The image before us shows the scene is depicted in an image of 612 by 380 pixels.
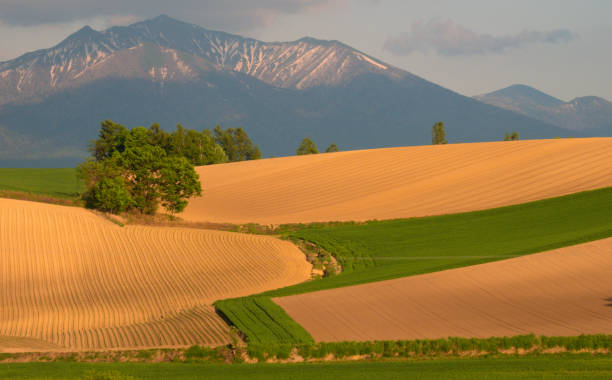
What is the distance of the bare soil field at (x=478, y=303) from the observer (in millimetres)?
20498

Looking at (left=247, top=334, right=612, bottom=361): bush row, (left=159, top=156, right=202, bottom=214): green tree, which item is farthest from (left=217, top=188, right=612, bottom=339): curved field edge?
(left=159, top=156, right=202, bottom=214): green tree

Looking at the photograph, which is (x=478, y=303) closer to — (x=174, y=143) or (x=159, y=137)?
(x=159, y=137)

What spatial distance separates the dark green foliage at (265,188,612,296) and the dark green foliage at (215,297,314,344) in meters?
2.38

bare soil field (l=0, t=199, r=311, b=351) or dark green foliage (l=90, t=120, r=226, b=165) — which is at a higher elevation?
dark green foliage (l=90, t=120, r=226, b=165)

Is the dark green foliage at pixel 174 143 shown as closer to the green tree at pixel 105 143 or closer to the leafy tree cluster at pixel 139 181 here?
the green tree at pixel 105 143

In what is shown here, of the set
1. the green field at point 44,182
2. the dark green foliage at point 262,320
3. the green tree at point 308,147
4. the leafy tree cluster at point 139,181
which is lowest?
the dark green foliage at point 262,320

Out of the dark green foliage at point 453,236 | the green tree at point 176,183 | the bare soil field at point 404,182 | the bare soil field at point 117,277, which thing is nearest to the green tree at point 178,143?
the bare soil field at point 404,182

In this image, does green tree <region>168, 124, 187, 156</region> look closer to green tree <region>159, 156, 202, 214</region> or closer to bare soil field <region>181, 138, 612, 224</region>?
bare soil field <region>181, 138, 612, 224</region>

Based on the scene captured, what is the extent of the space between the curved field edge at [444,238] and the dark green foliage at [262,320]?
0.15ft

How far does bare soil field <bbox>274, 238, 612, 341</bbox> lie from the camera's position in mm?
20498

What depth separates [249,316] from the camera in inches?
894

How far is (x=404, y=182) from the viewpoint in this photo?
203 feet

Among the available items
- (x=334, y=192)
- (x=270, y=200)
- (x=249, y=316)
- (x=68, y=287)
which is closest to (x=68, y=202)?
(x=270, y=200)

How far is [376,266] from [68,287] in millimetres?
14504
